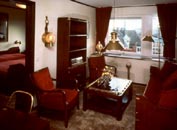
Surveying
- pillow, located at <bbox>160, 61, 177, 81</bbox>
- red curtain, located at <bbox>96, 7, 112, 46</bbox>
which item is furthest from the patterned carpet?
red curtain, located at <bbox>96, 7, 112, 46</bbox>

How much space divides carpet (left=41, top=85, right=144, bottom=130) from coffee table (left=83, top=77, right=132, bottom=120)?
10 cm

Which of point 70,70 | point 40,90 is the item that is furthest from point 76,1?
point 40,90

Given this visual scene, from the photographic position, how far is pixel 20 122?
166 cm

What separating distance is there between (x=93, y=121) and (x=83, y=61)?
7.21ft

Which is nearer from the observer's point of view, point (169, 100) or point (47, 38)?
point (169, 100)

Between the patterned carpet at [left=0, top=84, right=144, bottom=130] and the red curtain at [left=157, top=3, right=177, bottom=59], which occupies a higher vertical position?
the red curtain at [left=157, top=3, right=177, bottom=59]

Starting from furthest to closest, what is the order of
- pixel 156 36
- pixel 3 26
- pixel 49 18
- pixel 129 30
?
1. pixel 3 26
2. pixel 129 30
3. pixel 156 36
4. pixel 49 18

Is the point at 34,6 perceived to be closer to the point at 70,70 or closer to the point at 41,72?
the point at 41,72

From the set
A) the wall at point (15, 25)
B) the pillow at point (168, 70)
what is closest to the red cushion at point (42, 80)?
the pillow at point (168, 70)

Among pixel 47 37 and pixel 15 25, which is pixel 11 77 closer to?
pixel 47 37

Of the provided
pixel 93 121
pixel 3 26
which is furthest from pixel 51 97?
pixel 3 26

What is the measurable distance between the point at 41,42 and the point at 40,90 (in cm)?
117

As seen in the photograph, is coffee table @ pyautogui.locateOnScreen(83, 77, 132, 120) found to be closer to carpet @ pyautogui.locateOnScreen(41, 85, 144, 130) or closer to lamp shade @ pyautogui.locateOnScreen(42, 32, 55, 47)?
carpet @ pyautogui.locateOnScreen(41, 85, 144, 130)

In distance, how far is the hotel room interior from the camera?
245cm
